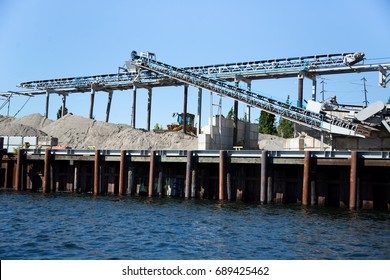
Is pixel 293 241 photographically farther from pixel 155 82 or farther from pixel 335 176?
pixel 155 82

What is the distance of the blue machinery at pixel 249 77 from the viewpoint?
159ft

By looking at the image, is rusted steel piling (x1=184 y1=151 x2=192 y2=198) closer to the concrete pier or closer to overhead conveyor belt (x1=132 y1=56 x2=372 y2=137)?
the concrete pier

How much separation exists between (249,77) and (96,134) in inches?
1062

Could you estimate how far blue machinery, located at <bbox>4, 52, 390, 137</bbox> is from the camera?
48.4 m

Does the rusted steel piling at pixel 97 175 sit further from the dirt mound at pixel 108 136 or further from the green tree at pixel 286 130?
the green tree at pixel 286 130

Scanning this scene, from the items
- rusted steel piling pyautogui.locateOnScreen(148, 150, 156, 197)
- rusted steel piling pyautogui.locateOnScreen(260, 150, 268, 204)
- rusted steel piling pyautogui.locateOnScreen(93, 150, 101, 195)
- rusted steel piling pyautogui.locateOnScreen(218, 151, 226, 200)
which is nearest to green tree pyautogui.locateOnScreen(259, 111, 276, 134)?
rusted steel piling pyautogui.locateOnScreen(93, 150, 101, 195)

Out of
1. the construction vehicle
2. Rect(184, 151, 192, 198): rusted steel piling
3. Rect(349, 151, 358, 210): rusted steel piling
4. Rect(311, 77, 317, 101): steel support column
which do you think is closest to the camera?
Rect(349, 151, 358, 210): rusted steel piling

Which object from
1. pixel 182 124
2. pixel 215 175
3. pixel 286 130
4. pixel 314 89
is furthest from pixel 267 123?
pixel 215 175

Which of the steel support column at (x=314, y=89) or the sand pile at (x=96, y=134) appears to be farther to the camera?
the sand pile at (x=96, y=134)

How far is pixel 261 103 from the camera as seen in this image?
54094 millimetres

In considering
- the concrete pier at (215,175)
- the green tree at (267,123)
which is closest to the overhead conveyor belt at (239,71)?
the concrete pier at (215,175)

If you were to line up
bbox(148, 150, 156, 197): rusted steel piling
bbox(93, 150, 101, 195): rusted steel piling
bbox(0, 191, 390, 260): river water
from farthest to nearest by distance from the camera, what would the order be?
bbox(93, 150, 101, 195): rusted steel piling → bbox(148, 150, 156, 197): rusted steel piling → bbox(0, 191, 390, 260): river water

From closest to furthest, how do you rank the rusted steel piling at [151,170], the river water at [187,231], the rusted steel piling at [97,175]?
1. the river water at [187,231]
2. the rusted steel piling at [151,170]
3. the rusted steel piling at [97,175]

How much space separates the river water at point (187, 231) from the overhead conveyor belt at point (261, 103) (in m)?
13.7
